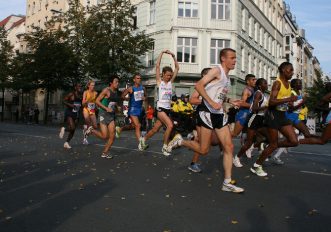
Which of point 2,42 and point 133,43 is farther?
point 2,42

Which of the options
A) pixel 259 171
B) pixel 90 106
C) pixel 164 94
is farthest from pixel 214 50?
pixel 259 171

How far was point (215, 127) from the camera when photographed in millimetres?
6277

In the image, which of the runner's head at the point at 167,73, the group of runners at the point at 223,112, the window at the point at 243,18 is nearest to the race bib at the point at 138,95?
the group of runners at the point at 223,112

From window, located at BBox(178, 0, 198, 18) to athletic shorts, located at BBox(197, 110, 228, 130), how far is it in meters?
30.3

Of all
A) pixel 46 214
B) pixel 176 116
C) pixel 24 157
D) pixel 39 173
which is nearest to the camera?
pixel 46 214

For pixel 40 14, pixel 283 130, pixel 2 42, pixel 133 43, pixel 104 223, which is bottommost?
pixel 104 223

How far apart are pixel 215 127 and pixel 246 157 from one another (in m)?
4.60

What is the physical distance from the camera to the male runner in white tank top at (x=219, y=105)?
6.04 metres

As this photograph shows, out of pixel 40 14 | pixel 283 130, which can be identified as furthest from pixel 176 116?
pixel 40 14

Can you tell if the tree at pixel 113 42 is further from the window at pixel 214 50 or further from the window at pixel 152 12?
the window at pixel 152 12

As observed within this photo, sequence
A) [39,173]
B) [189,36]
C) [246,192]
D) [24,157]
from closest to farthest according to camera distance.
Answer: [246,192]
[39,173]
[24,157]
[189,36]

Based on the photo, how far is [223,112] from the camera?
6.36m

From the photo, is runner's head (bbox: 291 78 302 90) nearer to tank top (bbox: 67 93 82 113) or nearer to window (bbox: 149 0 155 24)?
tank top (bbox: 67 93 82 113)

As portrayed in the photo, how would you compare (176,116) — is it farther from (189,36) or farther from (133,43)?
(189,36)
